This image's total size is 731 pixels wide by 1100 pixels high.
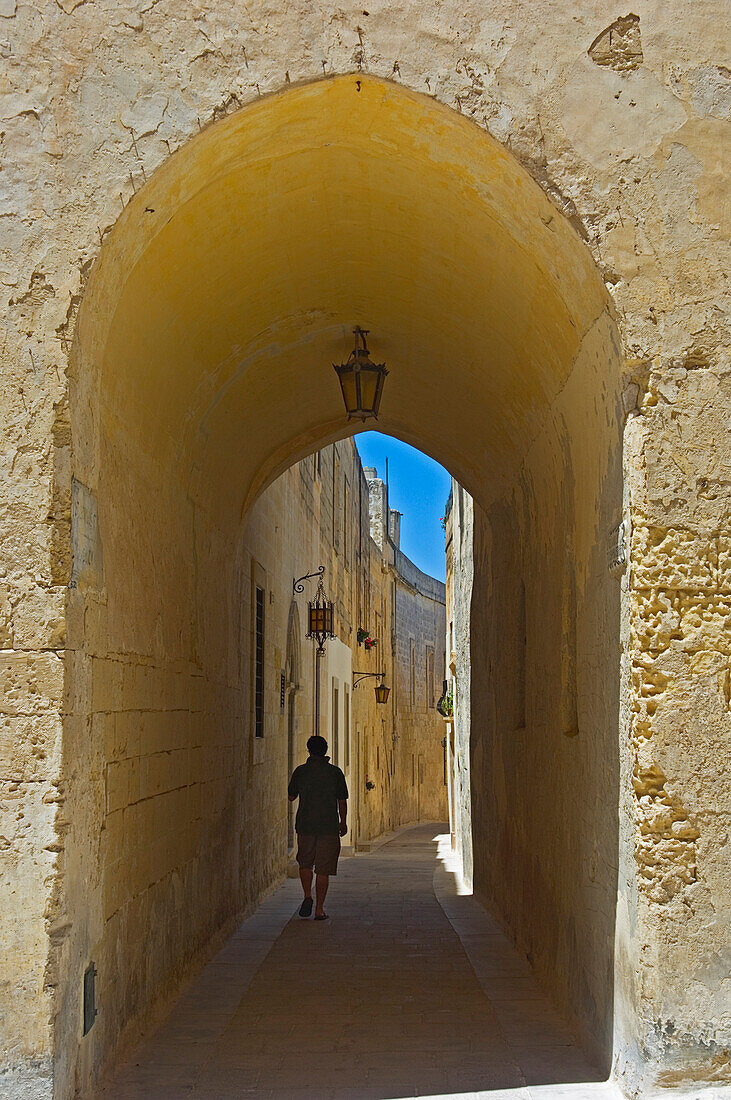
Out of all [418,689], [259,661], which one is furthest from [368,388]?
[418,689]

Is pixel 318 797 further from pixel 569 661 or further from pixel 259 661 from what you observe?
pixel 569 661

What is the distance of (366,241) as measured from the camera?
17.9 feet

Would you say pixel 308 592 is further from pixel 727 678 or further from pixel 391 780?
pixel 391 780

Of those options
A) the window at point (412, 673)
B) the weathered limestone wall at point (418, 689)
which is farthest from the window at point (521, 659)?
the window at point (412, 673)

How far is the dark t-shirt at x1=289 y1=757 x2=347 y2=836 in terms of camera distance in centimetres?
842

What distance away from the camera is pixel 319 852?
8.34 meters

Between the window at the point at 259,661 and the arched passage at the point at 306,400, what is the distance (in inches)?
69.5

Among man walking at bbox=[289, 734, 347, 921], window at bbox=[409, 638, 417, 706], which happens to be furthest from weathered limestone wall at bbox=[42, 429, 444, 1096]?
window at bbox=[409, 638, 417, 706]

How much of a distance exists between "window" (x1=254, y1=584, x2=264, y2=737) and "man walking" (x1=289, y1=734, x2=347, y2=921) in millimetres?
1079

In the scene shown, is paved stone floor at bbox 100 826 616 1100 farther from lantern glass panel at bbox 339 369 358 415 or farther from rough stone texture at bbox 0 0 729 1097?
lantern glass panel at bbox 339 369 358 415

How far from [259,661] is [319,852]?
Answer: 219 centimetres

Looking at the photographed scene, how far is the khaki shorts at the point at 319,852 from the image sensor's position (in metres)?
8.31

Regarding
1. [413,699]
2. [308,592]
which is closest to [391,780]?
[413,699]

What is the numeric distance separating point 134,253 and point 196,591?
283cm
